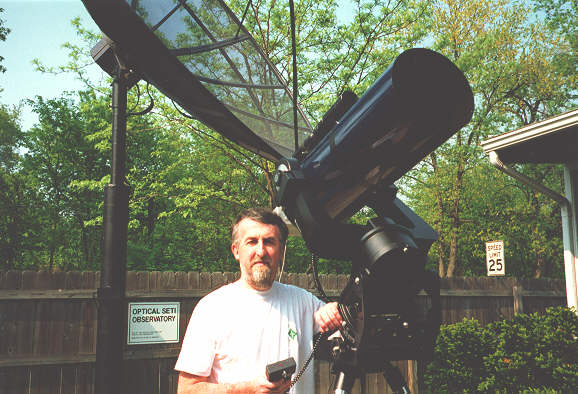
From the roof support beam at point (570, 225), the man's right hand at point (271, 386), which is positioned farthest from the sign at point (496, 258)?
the man's right hand at point (271, 386)

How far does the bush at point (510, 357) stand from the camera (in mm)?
5078

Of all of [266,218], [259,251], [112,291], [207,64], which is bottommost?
[112,291]

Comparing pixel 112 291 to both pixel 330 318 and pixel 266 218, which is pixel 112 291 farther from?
pixel 330 318

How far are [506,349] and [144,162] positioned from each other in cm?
1602

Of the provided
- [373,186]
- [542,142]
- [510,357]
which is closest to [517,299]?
[542,142]

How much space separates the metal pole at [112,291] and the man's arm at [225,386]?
76 cm

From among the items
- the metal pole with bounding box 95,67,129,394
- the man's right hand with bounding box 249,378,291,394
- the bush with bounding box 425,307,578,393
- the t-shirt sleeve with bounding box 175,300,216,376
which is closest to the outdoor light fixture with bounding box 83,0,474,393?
the man's right hand with bounding box 249,378,291,394

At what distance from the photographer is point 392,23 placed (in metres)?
12.5

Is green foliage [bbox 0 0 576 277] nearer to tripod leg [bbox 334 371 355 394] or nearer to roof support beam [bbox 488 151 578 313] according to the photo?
roof support beam [bbox 488 151 578 313]

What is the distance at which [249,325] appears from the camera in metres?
2.08

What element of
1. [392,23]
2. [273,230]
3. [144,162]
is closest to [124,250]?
[273,230]

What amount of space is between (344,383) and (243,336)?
59 cm

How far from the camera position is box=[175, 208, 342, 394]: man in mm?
1962

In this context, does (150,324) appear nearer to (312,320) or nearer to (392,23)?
(312,320)
